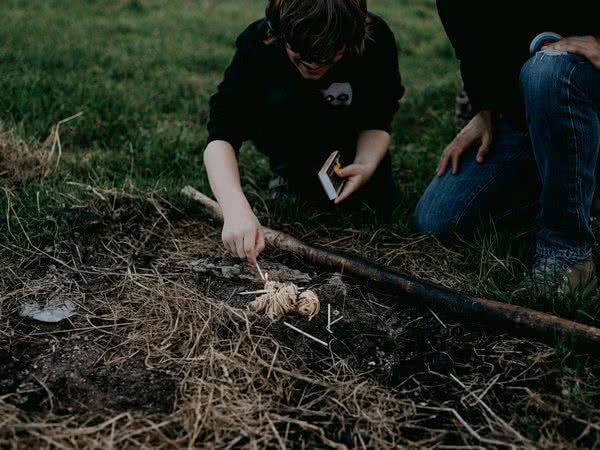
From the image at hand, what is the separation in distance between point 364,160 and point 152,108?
197cm

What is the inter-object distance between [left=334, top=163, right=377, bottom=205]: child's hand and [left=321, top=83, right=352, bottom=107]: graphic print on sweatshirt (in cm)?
30

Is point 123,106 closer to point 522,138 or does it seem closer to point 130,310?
point 130,310

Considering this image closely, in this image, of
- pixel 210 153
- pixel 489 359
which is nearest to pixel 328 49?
pixel 210 153

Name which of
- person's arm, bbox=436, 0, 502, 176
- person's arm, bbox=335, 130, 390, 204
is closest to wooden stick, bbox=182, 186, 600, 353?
person's arm, bbox=335, 130, 390, 204

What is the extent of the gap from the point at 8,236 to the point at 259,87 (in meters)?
1.16

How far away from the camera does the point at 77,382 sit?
5.40 feet

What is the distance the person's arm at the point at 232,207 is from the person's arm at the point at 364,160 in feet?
1.45

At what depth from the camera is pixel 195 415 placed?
153 centimetres

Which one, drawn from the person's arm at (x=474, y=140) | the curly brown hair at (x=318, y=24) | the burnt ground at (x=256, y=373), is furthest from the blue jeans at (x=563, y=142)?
the curly brown hair at (x=318, y=24)

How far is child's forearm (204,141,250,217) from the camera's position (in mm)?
2031

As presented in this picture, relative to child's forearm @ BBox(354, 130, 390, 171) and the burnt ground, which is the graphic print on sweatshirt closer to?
child's forearm @ BBox(354, 130, 390, 171)

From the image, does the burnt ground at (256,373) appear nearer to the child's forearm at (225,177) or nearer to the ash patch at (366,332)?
the ash patch at (366,332)

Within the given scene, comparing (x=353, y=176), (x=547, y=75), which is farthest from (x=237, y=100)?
(x=547, y=75)

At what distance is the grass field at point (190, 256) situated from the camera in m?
1.50
